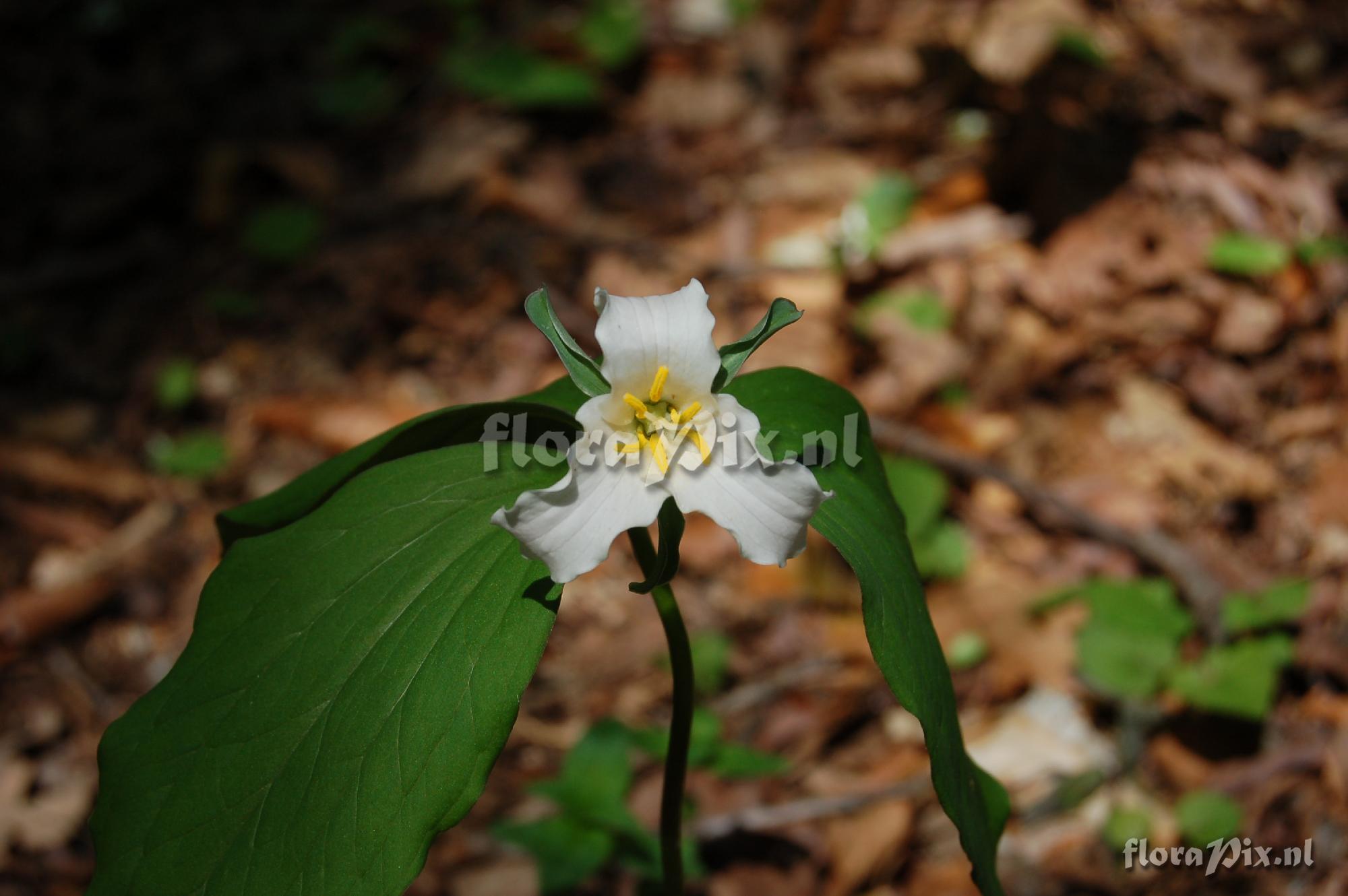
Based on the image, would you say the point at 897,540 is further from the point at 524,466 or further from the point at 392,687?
the point at 392,687

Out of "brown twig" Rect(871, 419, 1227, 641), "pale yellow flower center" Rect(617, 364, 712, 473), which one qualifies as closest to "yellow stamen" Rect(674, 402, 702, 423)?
"pale yellow flower center" Rect(617, 364, 712, 473)

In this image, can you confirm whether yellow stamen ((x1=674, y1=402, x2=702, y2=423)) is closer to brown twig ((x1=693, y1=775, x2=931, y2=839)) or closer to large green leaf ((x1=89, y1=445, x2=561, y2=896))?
large green leaf ((x1=89, y1=445, x2=561, y2=896))

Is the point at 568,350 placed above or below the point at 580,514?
above

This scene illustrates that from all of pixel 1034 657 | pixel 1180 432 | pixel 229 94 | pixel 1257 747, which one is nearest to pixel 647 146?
pixel 229 94

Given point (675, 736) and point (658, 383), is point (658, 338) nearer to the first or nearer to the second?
point (658, 383)

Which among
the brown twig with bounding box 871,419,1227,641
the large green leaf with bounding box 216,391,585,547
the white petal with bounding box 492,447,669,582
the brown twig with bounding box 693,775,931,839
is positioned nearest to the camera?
the white petal with bounding box 492,447,669,582

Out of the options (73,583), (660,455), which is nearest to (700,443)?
(660,455)
